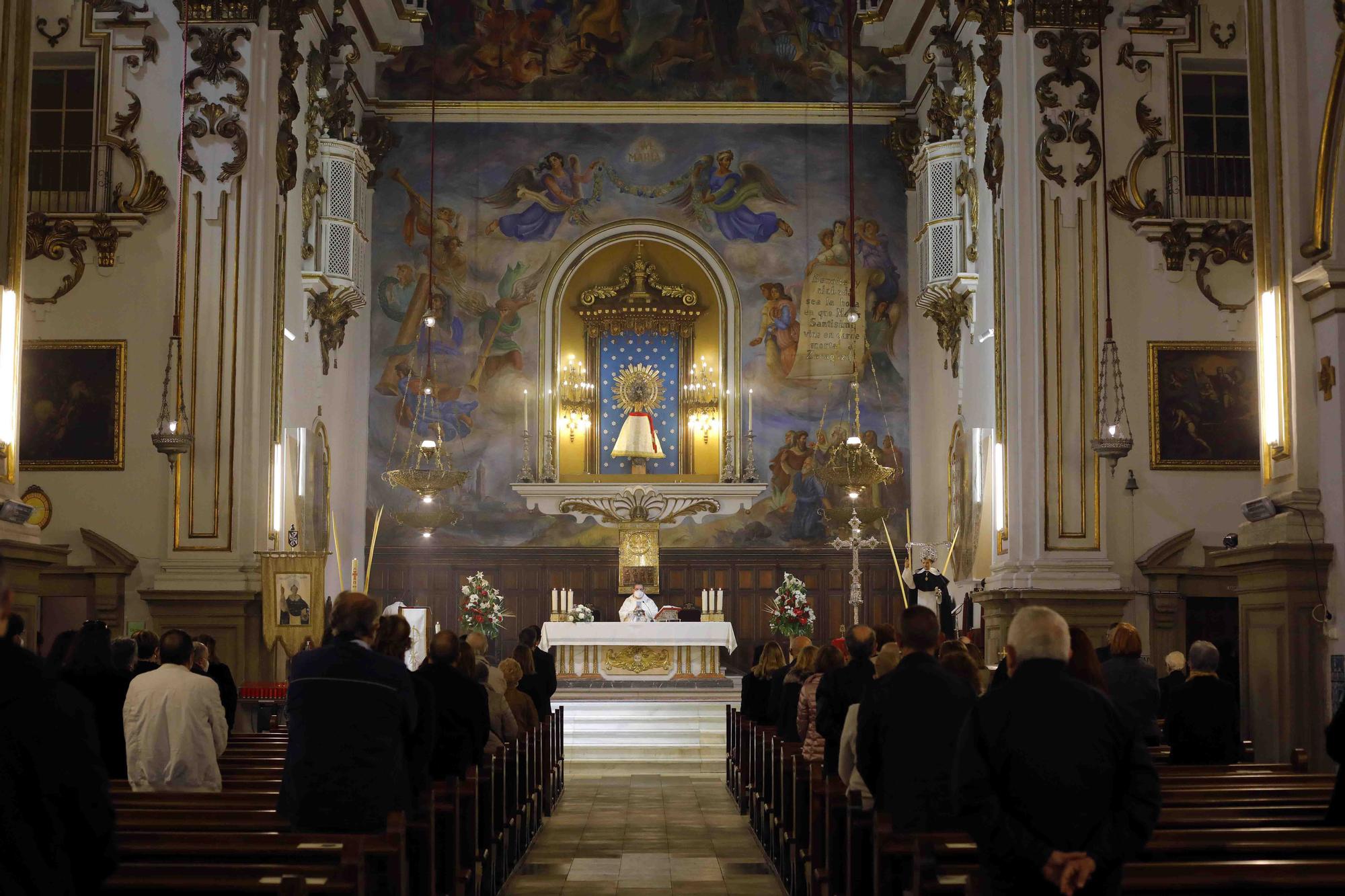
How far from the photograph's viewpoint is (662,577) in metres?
25.2

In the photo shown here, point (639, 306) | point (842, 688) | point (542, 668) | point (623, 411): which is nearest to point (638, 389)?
point (623, 411)

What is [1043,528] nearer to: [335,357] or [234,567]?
[234,567]

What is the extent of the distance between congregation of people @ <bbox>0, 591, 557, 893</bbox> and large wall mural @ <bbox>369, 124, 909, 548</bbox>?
13.9 metres

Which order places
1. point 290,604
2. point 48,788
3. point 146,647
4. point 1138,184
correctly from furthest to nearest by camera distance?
point 1138,184
point 290,604
point 146,647
point 48,788

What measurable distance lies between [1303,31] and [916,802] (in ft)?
25.7

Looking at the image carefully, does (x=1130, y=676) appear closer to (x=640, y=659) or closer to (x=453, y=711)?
(x=453, y=711)

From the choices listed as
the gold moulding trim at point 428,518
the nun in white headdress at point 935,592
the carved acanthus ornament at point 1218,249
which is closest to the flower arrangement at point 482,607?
the gold moulding trim at point 428,518

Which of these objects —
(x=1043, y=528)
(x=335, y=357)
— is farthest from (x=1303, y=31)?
(x=335, y=357)

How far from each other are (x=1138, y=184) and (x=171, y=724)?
13.6 metres

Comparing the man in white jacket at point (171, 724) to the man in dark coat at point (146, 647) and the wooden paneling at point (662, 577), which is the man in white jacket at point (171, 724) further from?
the wooden paneling at point (662, 577)

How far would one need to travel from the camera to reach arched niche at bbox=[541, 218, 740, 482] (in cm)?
2559

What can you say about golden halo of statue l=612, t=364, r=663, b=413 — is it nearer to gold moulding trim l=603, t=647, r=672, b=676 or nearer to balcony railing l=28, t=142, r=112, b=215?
gold moulding trim l=603, t=647, r=672, b=676

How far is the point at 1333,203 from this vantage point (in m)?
11.4

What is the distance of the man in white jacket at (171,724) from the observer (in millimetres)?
7734
